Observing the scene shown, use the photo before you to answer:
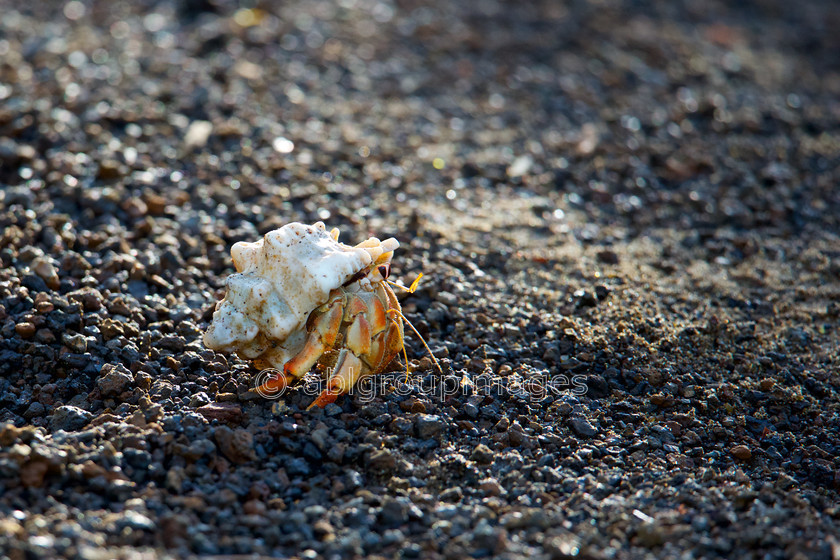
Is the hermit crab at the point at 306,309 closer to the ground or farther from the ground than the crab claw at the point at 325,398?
farther from the ground

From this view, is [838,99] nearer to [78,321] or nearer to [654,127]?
[654,127]

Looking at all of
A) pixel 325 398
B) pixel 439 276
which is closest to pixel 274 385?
pixel 325 398

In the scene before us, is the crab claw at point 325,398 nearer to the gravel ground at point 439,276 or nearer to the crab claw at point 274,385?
the gravel ground at point 439,276

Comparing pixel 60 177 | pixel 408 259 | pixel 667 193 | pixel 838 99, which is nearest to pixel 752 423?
pixel 408 259

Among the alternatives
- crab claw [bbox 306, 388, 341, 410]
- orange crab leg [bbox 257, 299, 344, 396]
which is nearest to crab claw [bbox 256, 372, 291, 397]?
orange crab leg [bbox 257, 299, 344, 396]

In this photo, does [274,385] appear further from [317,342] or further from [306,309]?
[306,309]

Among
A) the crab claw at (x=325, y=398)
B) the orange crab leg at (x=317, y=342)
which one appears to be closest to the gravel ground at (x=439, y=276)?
the crab claw at (x=325, y=398)
